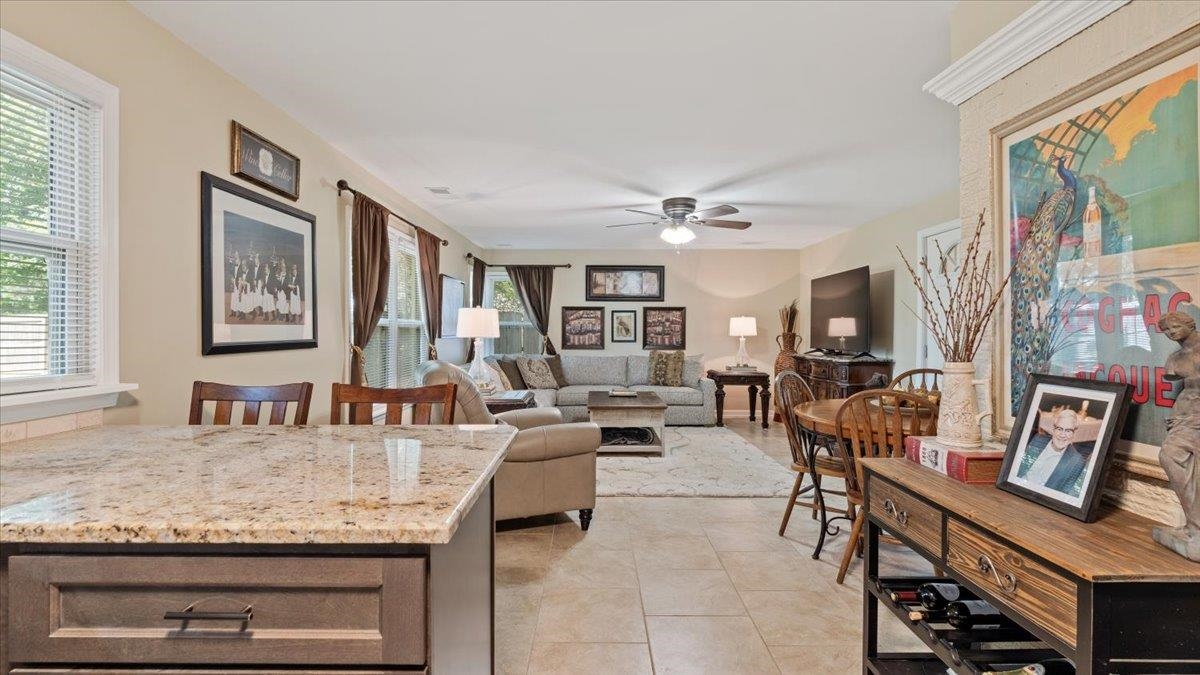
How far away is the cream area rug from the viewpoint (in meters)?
4.00

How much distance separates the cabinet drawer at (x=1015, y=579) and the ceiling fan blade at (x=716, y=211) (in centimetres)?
351

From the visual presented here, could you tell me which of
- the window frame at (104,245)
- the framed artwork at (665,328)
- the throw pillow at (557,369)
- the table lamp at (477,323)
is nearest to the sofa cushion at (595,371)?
the throw pillow at (557,369)

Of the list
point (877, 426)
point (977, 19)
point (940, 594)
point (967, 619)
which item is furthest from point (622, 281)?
point (967, 619)

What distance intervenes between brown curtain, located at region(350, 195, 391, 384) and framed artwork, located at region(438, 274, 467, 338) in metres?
1.59

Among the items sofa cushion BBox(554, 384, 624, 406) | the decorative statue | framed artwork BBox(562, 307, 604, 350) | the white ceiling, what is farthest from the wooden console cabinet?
the decorative statue

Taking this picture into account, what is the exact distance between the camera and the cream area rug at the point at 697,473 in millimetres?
3998

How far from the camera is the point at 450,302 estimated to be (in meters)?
6.08

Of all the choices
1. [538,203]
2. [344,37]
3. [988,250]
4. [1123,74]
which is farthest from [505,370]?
[1123,74]

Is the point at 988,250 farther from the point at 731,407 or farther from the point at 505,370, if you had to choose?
the point at 731,407

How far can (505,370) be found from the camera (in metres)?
6.69

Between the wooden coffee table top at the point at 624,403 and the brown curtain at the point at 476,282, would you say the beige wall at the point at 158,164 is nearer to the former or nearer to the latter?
the wooden coffee table top at the point at 624,403

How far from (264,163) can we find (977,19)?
10.5 feet

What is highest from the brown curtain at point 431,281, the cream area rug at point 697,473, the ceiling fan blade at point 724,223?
the ceiling fan blade at point 724,223

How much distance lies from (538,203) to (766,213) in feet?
7.55
